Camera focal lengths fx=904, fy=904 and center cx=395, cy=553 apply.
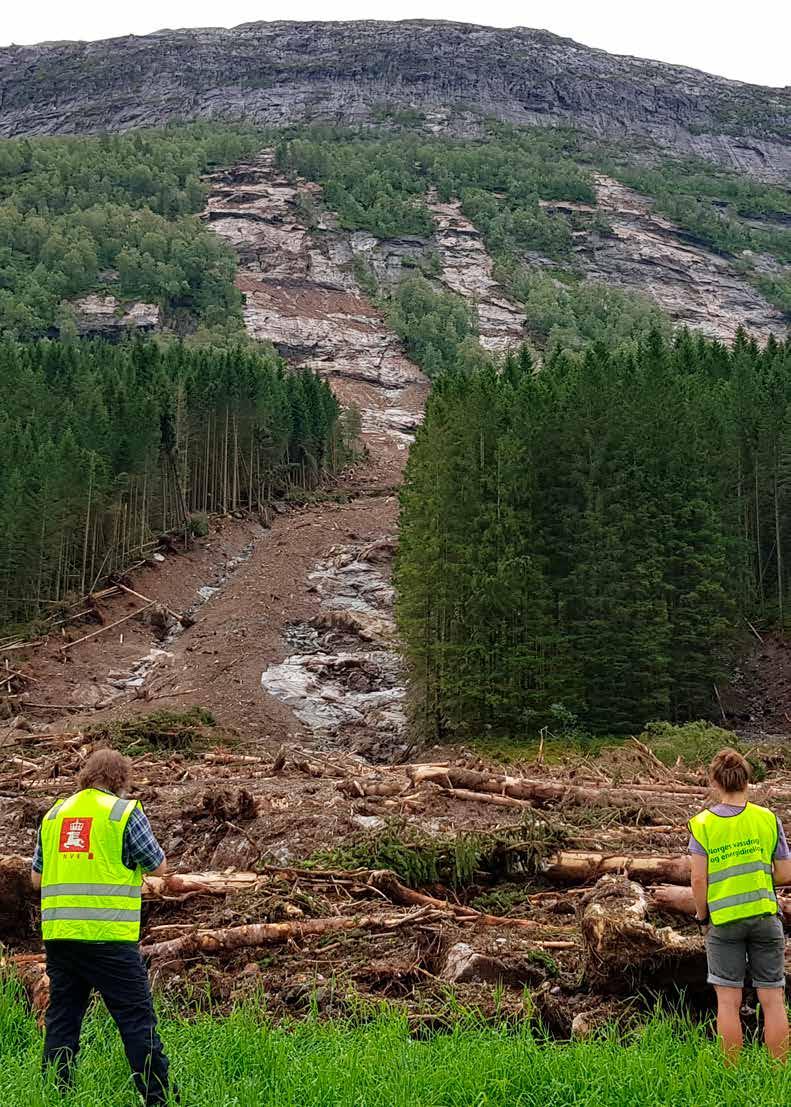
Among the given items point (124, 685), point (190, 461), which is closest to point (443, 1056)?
point (124, 685)

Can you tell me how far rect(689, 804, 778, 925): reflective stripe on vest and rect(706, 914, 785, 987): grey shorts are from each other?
0.25ft

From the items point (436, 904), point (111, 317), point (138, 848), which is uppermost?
point (111, 317)

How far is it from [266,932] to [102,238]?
13333cm

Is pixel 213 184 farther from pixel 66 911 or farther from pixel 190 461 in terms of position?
pixel 66 911

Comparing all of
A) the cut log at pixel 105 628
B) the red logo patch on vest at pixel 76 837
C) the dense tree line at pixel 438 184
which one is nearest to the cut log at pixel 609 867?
the red logo patch on vest at pixel 76 837

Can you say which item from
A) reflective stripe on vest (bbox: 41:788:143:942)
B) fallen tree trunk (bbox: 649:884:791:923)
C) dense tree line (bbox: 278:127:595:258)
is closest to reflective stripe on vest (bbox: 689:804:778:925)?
fallen tree trunk (bbox: 649:884:791:923)

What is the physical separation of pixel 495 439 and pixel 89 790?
2448 centimetres

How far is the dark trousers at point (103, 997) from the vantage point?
5.19m

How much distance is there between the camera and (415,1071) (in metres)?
5.09

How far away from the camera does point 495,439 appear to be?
95.0ft

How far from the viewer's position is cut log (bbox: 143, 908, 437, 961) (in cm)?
763

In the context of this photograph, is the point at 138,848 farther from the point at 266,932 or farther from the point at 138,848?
the point at 266,932

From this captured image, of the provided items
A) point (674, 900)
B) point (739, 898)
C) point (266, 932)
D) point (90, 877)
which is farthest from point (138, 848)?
point (674, 900)

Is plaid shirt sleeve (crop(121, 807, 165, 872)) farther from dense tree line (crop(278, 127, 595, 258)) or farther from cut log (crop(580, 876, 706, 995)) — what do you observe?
dense tree line (crop(278, 127, 595, 258))
